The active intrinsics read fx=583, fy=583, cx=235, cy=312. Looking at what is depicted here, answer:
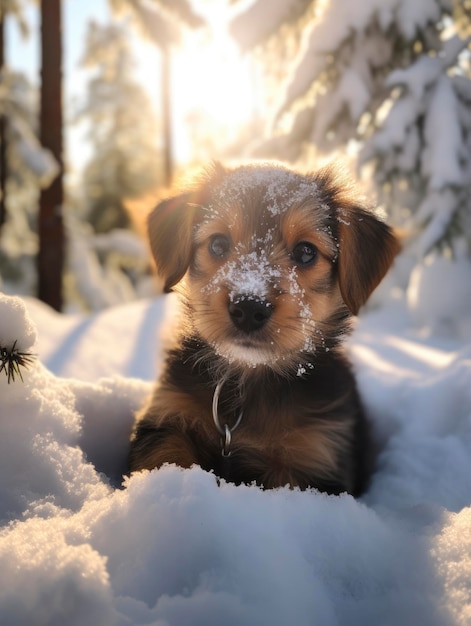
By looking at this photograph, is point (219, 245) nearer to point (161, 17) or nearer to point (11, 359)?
point (11, 359)

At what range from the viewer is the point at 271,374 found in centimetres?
284

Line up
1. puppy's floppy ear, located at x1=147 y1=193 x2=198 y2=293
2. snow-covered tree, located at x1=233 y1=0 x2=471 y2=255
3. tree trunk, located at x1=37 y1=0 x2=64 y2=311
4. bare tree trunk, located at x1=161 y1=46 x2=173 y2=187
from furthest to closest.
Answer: bare tree trunk, located at x1=161 y1=46 x2=173 y2=187
tree trunk, located at x1=37 y1=0 x2=64 y2=311
snow-covered tree, located at x1=233 y1=0 x2=471 y2=255
puppy's floppy ear, located at x1=147 y1=193 x2=198 y2=293

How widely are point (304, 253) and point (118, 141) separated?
1241 inches

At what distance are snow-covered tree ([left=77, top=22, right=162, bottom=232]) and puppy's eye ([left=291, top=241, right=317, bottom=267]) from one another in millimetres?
29301

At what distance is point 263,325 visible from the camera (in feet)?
8.06

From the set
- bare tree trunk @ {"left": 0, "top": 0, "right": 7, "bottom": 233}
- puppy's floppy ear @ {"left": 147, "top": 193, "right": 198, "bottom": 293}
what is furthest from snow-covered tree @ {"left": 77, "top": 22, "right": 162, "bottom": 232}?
puppy's floppy ear @ {"left": 147, "top": 193, "right": 198, "bottom": 293}

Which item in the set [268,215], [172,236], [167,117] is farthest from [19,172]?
[167,117]

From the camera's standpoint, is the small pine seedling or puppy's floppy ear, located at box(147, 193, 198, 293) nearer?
the small pine seedling

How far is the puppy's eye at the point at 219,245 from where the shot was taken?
290 centimetres

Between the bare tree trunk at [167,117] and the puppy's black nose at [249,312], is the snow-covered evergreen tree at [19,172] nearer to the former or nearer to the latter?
the bare tree trunk at [167,117]

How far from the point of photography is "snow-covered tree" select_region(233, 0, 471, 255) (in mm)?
6285

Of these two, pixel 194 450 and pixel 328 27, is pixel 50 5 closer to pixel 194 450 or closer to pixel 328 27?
pixel 328 27

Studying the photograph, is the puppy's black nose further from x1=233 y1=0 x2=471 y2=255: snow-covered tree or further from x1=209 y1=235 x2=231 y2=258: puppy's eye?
x1=233 y1=0 x2=471 y2=255: snow-covered tree

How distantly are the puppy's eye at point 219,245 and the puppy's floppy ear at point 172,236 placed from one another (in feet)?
0.41
